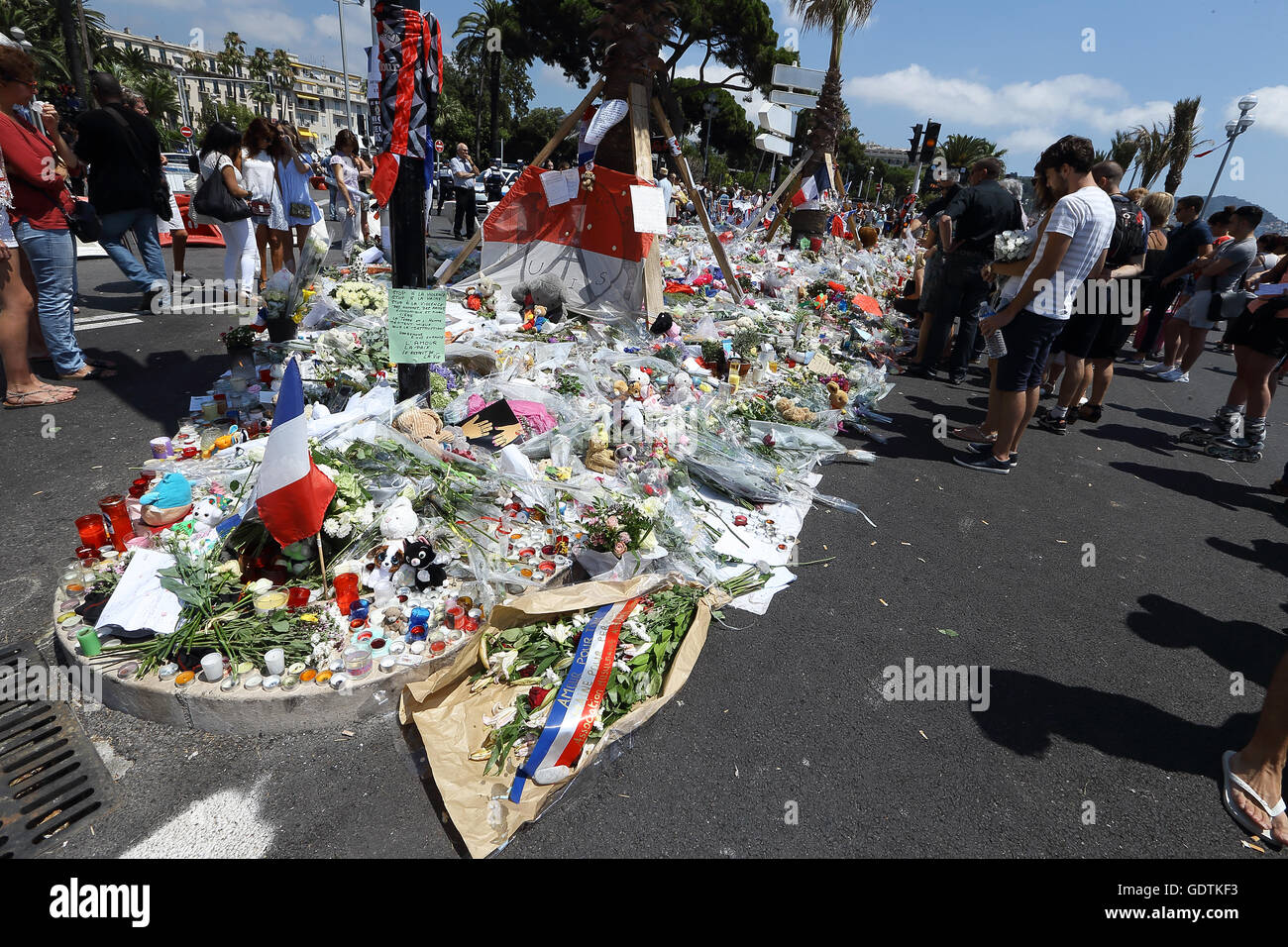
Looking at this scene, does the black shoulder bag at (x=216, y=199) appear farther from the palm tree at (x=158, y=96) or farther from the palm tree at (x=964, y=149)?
the palm tree at (x=964, y=149)

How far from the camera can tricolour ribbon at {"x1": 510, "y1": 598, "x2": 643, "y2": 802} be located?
2049 millimetres

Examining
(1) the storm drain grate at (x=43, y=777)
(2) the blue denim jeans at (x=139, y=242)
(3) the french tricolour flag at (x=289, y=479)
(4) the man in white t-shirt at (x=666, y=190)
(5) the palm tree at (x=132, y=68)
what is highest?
(5) the palm tree at (x=132, y=68)

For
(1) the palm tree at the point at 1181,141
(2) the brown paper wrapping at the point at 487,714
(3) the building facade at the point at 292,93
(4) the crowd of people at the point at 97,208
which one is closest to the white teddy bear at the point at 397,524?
(2) the brown paper wrapping at the point at 487,714

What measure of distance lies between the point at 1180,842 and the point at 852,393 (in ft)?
14.2

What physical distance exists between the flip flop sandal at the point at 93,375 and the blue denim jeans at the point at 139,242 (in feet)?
4.13

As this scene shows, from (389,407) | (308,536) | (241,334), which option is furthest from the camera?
(241,334)

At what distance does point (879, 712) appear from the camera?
2490 millimetres

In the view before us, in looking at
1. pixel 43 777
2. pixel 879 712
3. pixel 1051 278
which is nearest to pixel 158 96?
pixel 43 777

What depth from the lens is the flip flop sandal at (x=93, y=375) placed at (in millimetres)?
4648
